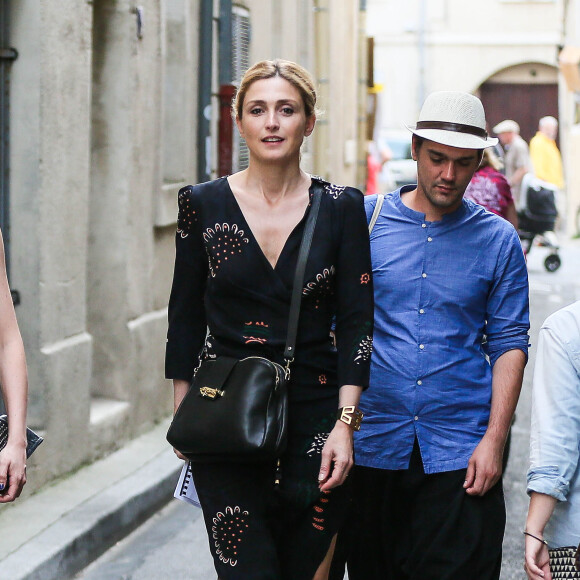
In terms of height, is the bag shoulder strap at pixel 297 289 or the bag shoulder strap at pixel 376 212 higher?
the bag shoulder strap at pixel 376 212

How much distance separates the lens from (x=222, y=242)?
12.1 feet

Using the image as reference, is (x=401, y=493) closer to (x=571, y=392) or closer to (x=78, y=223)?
(x=571, y=392)

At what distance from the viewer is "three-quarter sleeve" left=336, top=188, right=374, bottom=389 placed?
144 inches

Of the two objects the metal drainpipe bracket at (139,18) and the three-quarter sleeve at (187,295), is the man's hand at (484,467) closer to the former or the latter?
the three-quarter sleeve at (187,295)

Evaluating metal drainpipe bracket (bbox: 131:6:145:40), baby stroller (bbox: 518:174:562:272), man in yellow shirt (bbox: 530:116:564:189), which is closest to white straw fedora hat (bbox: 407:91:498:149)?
metal drainpipe bracket (bbox: 131:6:145:40)

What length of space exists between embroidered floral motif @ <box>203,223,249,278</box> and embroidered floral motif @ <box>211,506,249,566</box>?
636mm

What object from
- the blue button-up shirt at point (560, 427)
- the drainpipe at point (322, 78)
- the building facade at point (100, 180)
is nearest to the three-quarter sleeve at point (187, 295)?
the blue button-up shirt at point (560, 427)

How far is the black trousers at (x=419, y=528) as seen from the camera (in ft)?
12.9

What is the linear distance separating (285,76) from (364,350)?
2.48ft

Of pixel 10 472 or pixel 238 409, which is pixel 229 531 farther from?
pixel 10 472

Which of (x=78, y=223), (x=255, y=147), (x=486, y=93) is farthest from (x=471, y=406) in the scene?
(x=486, y=93)

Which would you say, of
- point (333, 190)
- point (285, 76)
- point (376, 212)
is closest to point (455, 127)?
point (376, 212)

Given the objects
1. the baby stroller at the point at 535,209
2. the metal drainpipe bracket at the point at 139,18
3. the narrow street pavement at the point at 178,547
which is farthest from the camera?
the baby stroller at the point at 535,209

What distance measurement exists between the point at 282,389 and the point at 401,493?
71 cm
